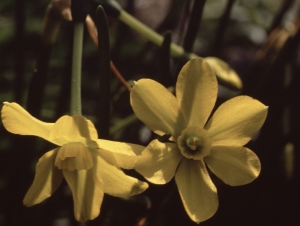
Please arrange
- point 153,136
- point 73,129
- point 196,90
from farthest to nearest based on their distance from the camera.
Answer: point 153,136 < point 196,90 < point 73,129

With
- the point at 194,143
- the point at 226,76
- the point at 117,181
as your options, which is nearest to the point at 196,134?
the point at 194,143

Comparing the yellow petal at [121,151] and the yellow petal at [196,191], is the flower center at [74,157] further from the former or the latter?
the yellow petal at [196,191]

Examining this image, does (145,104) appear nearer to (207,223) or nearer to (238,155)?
(238,155)

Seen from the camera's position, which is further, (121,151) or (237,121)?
(237,121)

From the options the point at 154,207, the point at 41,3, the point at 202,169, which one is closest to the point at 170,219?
the point at 154,207

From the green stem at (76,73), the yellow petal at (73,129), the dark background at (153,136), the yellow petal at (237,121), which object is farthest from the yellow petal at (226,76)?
the yellow petal at (73,129)

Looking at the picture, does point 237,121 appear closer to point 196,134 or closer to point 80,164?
point 196,134

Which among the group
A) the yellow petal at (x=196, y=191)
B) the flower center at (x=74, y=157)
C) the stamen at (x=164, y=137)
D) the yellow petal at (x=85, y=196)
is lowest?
the yellow petal at (x=85, y=196)
